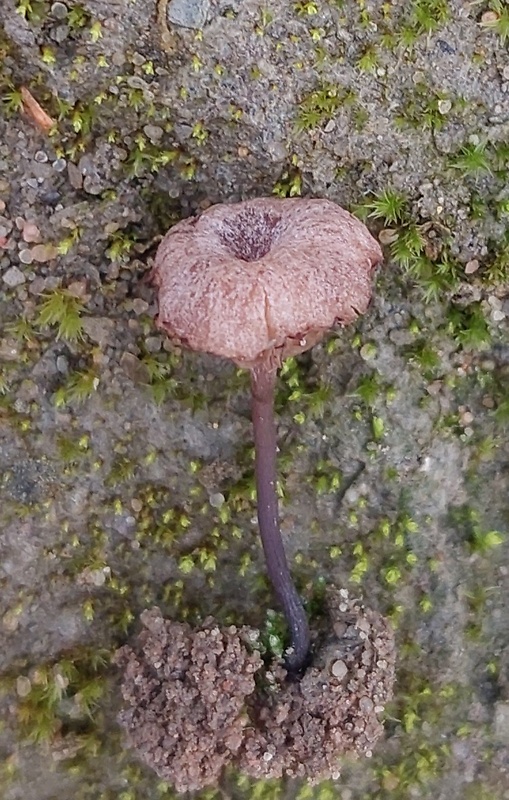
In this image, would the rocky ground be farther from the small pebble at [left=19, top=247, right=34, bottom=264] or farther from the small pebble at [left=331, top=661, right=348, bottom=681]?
the small pebble at [left=331, top=661, right=348, bottom=681]

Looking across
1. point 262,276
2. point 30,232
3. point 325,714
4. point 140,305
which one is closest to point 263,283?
point 262,276

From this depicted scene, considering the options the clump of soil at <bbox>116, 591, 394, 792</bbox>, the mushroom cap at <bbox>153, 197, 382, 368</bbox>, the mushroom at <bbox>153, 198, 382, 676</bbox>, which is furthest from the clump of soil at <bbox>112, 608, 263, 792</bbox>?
the mushroom cap at <bbox>153, 197, 382, 368</bbox>

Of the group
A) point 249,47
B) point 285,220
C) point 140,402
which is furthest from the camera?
point 140,402

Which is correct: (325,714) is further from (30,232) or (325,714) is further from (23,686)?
(30,232)

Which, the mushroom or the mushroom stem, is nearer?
the mushroom

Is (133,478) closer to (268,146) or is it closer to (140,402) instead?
(140,402)

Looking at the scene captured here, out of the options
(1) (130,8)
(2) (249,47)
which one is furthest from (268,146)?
(1) (130,8)

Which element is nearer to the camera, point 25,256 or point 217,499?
point 25,256
